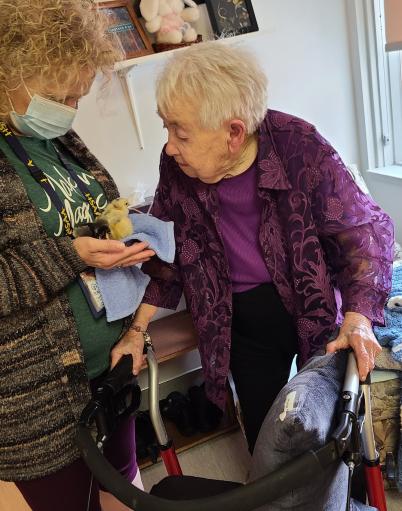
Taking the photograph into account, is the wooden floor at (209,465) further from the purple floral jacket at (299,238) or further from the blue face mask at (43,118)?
the blue face mask at (43,118)

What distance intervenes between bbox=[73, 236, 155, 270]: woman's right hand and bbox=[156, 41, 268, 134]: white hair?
32 cm

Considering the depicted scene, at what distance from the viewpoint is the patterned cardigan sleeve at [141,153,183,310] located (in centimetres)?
128

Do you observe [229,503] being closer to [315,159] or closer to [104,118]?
[315,159]

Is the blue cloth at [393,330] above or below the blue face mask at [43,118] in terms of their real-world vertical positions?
below

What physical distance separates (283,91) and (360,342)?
67.1 inches

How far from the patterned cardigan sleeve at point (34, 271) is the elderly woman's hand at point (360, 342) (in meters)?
0.56

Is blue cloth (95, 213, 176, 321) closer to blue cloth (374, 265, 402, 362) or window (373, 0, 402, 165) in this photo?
blue cloth (374, 265, 402, 362)

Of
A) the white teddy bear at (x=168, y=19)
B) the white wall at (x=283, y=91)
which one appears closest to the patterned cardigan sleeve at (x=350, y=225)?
the white teddy bear at (x=168, y=19)

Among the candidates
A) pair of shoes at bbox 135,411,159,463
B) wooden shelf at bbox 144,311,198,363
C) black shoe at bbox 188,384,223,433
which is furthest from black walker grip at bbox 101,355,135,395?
black shoe at bbox 188,384,223,433

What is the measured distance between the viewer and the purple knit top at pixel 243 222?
1186 mm

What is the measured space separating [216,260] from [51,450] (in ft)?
1.91

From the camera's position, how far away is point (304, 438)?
687 mm

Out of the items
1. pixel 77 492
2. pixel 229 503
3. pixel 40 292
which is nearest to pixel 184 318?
pixel 77 492

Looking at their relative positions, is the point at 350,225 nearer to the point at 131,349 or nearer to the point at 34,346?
the point at 131,349
